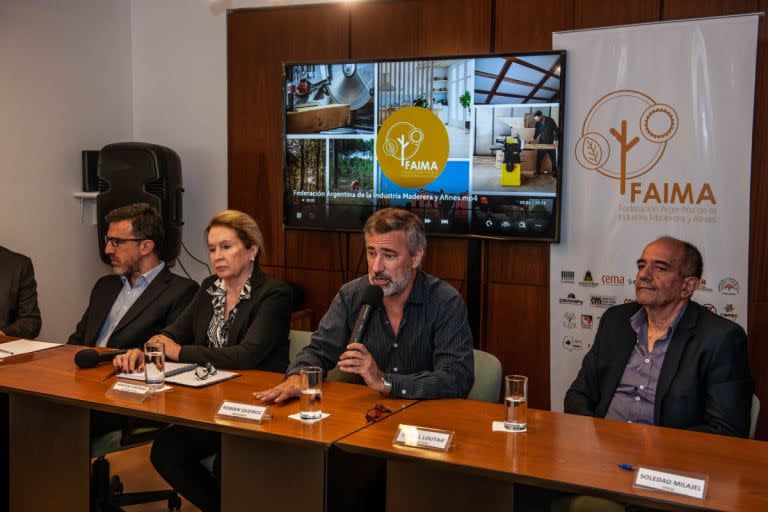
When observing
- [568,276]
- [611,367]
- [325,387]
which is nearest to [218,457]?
[325,387]

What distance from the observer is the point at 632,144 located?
174 inches

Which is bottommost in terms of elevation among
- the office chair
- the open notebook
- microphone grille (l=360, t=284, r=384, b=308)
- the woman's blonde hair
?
the office chair

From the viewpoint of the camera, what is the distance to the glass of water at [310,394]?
241cm

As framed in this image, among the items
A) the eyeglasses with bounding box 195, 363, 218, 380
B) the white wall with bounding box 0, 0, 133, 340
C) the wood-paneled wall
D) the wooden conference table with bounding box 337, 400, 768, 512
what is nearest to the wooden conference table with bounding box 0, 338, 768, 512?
the wooden conference table with bounding box 337, 400, 768, 512

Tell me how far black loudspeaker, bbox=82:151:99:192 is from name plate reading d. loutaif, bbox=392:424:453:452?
404cm

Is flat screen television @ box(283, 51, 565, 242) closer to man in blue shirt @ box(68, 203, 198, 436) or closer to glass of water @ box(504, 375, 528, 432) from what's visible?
man in blue shirt @ box(68, 203, 198, 436)

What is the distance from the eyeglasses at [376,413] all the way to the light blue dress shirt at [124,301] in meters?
1.75

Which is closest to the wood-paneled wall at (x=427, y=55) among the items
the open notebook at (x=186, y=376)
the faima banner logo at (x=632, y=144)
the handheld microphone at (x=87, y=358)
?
the faima banner logo at (x=632, y=144)

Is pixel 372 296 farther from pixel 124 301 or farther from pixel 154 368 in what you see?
pixel 124 301

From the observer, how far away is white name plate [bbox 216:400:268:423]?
2.40 metres

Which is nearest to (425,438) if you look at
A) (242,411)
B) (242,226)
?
(242,411)

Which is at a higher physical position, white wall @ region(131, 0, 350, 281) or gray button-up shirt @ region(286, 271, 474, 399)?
white wall @ region(131, 0, 350, 281)

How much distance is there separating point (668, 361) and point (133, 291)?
2.43m

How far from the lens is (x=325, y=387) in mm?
2859
